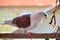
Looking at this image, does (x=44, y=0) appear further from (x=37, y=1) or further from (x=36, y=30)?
(x=36, y=30)

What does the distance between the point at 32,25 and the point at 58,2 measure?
23 cm

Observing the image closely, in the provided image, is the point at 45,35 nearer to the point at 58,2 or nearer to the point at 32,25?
the point at 32,25

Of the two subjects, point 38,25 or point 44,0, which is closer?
point 38,25

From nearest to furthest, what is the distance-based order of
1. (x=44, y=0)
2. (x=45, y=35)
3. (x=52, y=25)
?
(x=45, y=35) < (x=52, y=25) < (x=44, y=0)

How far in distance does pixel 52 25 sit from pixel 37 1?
1.19ft

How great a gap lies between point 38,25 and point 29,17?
0.18ft

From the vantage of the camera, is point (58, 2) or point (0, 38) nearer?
point (0, 38)

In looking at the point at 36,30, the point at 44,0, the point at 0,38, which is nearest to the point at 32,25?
the point at 36,30

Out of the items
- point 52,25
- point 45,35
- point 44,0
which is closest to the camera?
point 45,35

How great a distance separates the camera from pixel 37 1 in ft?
3.01

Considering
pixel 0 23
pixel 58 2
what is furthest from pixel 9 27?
pixel 58 2

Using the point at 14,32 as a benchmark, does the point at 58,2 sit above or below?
above

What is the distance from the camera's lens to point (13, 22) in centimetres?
55

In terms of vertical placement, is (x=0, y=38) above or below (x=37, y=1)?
below
